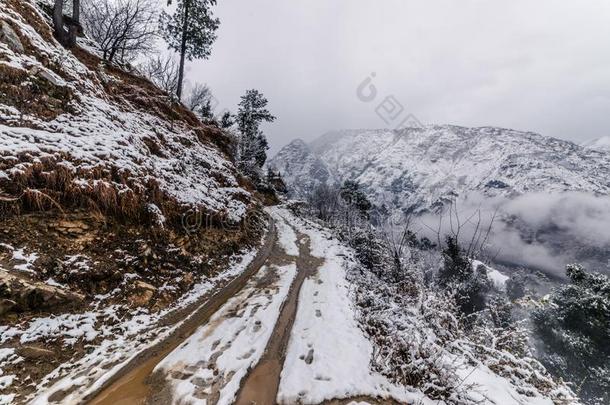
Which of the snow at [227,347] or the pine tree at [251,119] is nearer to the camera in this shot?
the snow at [227,347]

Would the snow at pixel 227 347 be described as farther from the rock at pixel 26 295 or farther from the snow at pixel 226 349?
the rock at pixel 26 295

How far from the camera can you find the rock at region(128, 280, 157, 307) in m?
7.13

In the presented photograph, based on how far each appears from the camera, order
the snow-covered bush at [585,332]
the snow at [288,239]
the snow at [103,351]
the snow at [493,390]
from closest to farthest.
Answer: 1. the snow at [103,351]
2. the snow at [493,390]
3. the snow at [288,239]
4. the snow-covered bush at [585,332]

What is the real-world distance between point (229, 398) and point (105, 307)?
402 centimetres

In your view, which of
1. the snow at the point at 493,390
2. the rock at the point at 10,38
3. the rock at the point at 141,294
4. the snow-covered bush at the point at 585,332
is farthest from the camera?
the snow-covered bush at the point at 585,332

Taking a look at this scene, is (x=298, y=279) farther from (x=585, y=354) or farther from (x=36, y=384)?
(x=585, y=354)

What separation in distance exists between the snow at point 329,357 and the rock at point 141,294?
3947 mm

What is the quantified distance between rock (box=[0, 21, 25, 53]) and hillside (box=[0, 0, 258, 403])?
31 millimetres

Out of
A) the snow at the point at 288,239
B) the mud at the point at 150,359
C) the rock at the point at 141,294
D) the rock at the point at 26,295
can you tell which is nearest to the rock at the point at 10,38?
the rock at the point at 26,295

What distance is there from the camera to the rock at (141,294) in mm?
7132

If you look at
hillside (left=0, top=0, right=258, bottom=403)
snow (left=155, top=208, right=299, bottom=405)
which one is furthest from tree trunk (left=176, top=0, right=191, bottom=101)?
snow (left=155, top=208, right=299, bottom=405)

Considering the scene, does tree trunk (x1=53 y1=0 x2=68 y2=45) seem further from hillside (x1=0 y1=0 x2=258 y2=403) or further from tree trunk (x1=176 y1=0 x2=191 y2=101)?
tree trunk (x1=176 y1=0 x2=191 y2=101)

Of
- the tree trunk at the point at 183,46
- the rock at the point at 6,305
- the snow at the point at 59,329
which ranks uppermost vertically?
the tree trunk at the point at 183,46

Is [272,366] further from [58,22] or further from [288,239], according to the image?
[58,22]
